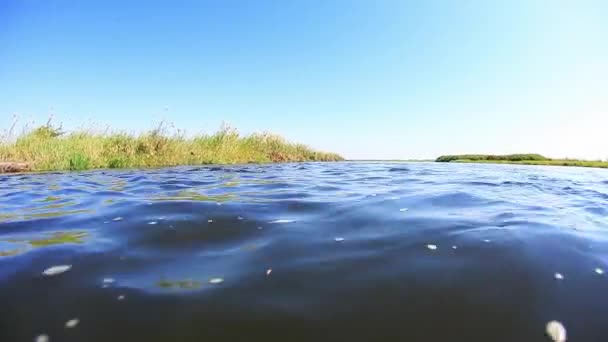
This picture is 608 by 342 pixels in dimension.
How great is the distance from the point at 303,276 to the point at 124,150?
49.6ft

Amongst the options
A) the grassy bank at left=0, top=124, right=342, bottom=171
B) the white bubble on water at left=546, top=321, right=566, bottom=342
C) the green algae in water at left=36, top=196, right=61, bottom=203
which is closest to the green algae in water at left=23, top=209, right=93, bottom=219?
the green algae in water at left=36, top=196, right=61, bottom=203

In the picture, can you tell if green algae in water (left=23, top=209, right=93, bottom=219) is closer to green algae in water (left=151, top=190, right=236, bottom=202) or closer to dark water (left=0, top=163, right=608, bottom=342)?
dark water (left=0, top=163, right=608, bottom=342)

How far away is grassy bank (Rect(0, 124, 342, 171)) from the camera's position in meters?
12.3

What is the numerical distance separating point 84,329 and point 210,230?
1509mm

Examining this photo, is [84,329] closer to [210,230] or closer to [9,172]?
[210,230]

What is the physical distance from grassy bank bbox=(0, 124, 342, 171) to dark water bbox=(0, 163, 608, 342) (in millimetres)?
10137

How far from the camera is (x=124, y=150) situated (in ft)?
49.3

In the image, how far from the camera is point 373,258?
2279 mm

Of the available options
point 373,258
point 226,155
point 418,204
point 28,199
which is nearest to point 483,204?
point 418,204

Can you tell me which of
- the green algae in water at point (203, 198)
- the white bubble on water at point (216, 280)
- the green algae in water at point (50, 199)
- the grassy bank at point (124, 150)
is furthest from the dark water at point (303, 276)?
the grassy bank at point (124, 150)

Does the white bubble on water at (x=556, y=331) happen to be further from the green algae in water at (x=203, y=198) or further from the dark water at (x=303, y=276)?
the green algae in water at (x=203, y=198)

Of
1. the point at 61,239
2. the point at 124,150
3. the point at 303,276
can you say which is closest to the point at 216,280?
the point at 303,276

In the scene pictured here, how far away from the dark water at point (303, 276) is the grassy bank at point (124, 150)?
1014 cm

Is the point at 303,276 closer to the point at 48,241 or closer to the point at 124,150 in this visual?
the point at 48,241
